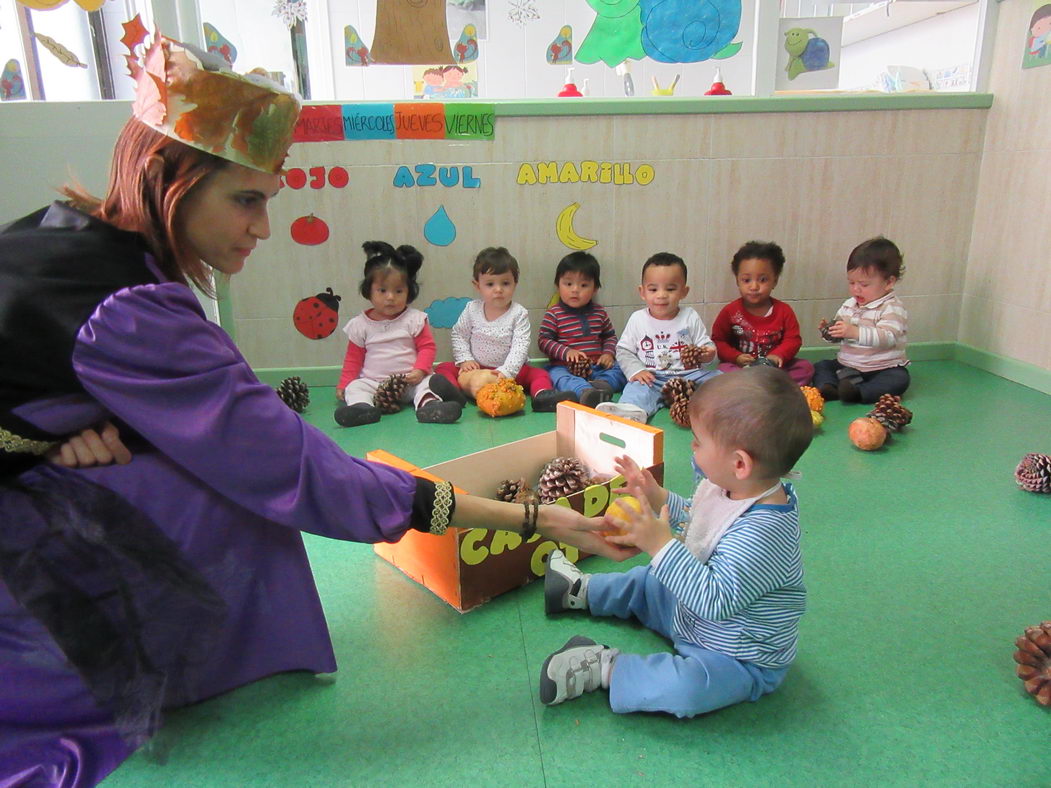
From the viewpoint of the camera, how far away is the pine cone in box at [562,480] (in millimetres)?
1669

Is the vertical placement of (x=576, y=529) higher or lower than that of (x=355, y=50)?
lower

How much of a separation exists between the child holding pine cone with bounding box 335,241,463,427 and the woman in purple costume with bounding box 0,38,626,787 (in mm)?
1614

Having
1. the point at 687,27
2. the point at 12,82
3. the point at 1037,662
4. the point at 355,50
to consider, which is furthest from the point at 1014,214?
the point at 12,82

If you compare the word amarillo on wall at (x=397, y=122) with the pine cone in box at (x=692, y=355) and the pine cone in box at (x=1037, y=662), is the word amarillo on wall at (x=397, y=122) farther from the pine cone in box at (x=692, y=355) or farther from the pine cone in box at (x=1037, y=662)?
the pine cone in box at (x=1037, y=662)

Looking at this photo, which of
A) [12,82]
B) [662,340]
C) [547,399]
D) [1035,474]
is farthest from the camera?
[662,340]

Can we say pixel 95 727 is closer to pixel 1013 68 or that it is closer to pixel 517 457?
pixel 517 457

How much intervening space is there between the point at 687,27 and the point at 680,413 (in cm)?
157

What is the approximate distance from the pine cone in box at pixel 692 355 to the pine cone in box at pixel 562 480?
43.4 inches

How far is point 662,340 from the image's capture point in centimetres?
280

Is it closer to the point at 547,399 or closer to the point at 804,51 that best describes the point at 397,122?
the point at 547,399

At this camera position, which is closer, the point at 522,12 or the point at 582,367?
the point at 582,367

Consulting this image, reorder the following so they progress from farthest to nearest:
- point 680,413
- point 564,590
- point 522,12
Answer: point 522,12, point 680,413, point 564,590

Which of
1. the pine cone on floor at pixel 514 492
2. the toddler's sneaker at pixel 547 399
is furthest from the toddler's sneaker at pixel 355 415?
the pine cone on floor at pixel 514 492

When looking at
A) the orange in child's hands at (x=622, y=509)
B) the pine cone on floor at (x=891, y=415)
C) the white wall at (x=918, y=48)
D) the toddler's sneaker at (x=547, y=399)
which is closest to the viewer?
the orange in child's hands at (x=622, y=509)
